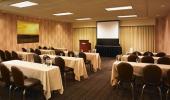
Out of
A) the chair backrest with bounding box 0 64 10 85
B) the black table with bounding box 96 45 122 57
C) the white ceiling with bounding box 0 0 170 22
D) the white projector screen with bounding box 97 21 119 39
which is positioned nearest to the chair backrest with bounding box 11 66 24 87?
the chair backrest with bounding box 0 64 10 85

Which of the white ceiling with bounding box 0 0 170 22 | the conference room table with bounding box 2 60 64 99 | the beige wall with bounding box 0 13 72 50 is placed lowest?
the conference room table with bounding box 2 60 64 99

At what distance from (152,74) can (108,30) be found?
9.55m

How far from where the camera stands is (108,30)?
1309 centimetres

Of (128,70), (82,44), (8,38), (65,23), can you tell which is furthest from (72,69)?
(65,23)

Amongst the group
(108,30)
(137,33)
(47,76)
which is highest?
(108,30)

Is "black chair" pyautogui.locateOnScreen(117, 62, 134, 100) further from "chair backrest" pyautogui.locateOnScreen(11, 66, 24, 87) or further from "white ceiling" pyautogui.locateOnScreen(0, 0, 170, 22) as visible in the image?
"white ceiling" pyautogui.locateOnScreen(0, 0, 170, 22)

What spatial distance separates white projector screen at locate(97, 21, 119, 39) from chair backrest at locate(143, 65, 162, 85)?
919cm

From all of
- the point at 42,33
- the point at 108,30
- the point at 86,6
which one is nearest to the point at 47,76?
the point at 86,6

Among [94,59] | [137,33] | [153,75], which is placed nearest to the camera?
[153,75]

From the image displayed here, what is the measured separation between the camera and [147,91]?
4.90 m

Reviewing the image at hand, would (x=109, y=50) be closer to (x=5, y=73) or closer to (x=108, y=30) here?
(x=108, y=30)

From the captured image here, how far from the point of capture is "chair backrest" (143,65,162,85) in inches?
147

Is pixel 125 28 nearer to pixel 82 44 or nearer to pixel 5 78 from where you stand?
pixel 82 44

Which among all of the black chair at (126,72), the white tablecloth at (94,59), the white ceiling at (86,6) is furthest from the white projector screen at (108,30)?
the black chair at (126,72)
